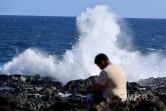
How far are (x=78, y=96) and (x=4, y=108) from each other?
8.54 metres

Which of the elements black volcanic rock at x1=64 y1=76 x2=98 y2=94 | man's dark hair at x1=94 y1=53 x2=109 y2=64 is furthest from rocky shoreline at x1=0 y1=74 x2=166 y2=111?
man's dark hair at x1=94 y1=53 x2=109 y2=64

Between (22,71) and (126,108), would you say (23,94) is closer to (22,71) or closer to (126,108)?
(126,108)

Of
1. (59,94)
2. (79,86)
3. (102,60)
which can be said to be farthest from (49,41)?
(102,60)

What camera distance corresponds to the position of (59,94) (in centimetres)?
2141

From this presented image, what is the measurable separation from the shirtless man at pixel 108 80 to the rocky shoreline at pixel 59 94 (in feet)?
0.72

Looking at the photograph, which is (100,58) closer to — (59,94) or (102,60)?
(102,60)

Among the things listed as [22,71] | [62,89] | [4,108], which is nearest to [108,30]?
[22,71]

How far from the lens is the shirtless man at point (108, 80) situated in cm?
1120

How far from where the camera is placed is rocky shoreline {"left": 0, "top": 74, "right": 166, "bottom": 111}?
37.4ft

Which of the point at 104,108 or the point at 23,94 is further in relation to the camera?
the point at 23,94

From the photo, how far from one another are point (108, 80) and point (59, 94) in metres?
10.4

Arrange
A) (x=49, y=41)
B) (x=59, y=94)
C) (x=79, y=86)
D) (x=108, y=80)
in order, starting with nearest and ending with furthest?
1. (x=108, y=80)
2. (x=59, y=94)
3. (x=79, y=86)
4. (x=49, y=41)

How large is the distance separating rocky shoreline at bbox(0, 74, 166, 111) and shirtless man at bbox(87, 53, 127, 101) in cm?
22

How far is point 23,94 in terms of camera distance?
20188 millimetres
